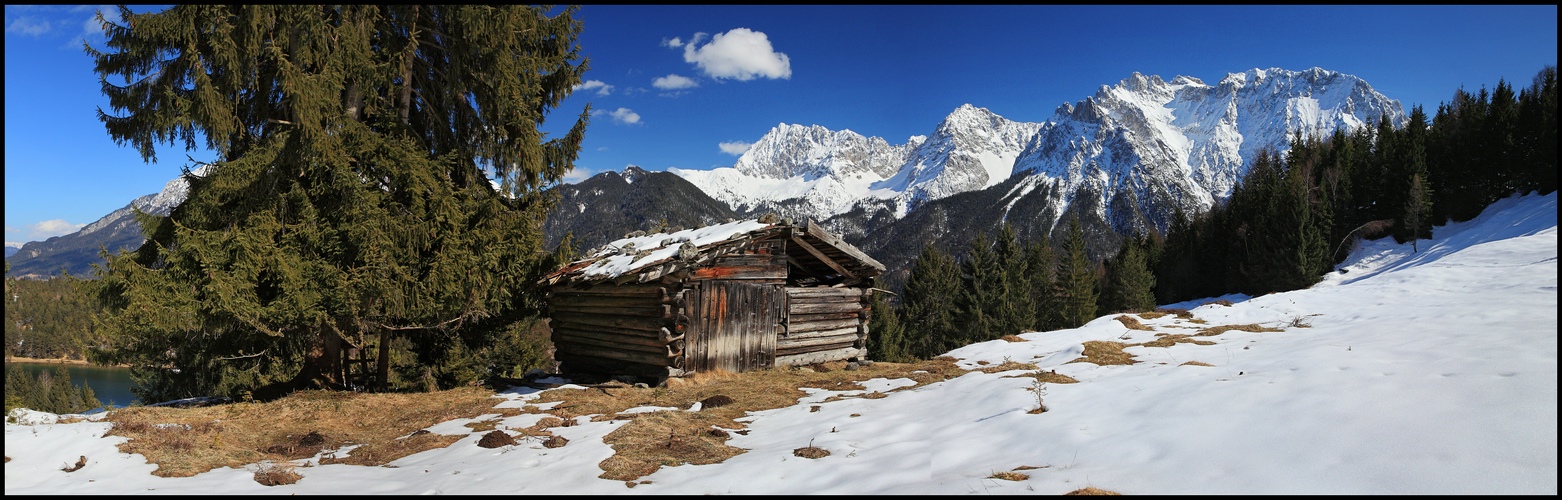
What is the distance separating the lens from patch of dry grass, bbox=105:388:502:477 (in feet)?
21.1

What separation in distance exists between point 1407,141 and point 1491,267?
94.3 ft

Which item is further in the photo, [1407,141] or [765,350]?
[1407,141]

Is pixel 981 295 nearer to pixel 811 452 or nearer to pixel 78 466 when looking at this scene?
pixel 811 452

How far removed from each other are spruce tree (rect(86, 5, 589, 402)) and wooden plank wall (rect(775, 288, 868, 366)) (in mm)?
5659

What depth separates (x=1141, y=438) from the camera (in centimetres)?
504

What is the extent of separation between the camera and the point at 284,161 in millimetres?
9969

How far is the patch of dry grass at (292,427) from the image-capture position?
642 centimetres

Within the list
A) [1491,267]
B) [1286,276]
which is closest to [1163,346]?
[1491,267]

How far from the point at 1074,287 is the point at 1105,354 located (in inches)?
1759

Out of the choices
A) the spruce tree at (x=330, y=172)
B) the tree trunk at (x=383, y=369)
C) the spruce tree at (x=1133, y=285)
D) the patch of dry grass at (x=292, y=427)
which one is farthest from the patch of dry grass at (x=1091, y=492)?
the spruce tree at (x=1133, y=285)

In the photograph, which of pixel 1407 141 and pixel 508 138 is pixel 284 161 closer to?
pixel 508 138

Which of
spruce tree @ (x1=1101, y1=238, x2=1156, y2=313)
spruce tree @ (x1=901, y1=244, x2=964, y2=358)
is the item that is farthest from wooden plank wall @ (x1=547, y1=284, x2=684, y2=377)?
spruce tree @ (x1=1101, y1=238, x2=1156, y2=313)

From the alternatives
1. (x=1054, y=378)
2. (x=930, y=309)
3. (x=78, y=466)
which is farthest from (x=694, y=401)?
(x=930, y=309)

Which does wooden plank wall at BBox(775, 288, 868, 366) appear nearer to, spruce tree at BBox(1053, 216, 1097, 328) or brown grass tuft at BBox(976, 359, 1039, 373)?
brown grass tuft at BBox(976, 359, 1039, 373)
